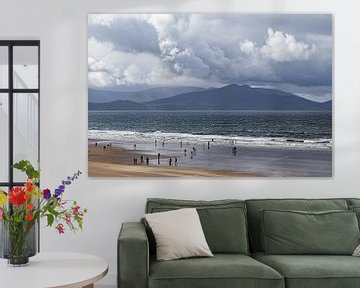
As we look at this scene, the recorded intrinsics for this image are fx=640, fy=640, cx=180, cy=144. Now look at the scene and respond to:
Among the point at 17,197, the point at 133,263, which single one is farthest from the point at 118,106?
the point at 17,197

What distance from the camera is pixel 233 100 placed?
535cm

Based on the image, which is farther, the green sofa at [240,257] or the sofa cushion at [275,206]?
the sofa cushion at [275,206]

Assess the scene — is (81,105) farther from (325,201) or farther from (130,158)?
(325,201)

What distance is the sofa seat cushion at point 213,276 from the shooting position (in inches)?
163

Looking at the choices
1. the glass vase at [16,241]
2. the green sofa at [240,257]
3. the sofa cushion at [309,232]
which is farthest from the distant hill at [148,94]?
the glass vase at [16,241]

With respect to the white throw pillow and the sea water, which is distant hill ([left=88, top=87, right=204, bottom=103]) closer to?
the sea water

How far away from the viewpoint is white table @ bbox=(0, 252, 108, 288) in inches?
138

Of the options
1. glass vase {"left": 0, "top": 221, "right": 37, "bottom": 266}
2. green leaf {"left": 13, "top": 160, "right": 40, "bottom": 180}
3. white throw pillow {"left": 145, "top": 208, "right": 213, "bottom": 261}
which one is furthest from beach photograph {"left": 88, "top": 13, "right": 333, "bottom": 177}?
glass vase {"left": 0, "top": 221, "right": 37, "bottom": 266}

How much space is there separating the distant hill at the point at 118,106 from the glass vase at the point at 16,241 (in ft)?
5.48

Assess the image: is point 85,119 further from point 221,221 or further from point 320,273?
point 320,273

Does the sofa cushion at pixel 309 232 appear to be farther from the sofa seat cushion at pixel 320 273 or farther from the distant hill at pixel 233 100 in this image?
Answer: the distant hill at pixel 233 100

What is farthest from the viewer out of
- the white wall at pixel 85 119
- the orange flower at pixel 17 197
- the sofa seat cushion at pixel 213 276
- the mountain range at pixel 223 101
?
the mountain range at pixel 223 101

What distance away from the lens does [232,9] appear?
531 cm

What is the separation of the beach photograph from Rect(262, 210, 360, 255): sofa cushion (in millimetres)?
581
